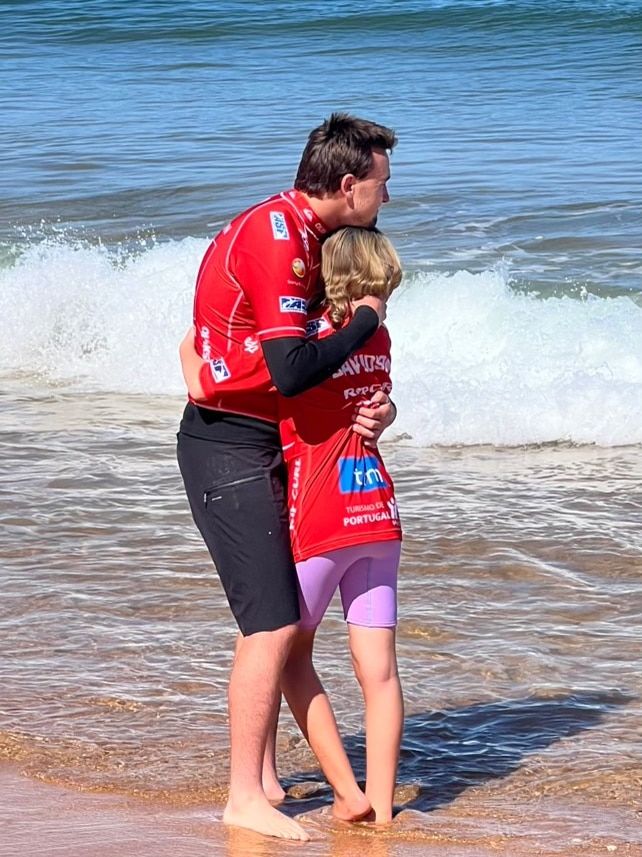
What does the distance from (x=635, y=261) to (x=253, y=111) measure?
33.6ft

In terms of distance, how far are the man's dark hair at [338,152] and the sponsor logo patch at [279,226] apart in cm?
11

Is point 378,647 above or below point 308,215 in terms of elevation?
below

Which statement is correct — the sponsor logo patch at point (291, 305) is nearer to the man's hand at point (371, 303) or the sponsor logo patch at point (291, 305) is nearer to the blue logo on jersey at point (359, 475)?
the man's hand at point (371, 303)

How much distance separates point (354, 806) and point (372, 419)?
962 millimetres

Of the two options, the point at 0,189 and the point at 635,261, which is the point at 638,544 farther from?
the point at 0,189

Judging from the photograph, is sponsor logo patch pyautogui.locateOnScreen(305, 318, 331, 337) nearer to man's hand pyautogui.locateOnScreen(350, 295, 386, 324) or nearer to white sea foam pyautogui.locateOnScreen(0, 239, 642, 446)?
man's hand pyautogui.locateOnScreen(350, 295, 386, 324)

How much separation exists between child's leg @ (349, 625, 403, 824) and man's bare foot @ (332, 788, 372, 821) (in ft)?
0.12

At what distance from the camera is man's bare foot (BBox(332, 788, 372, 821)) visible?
354cm

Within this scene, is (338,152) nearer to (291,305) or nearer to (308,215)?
(308,215)

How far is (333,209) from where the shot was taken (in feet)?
11.0

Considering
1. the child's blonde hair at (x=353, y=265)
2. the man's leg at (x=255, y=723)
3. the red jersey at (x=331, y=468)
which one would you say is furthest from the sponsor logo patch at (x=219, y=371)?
the man's leg at (x=255, y=723)

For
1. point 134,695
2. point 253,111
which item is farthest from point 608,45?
point 134,695

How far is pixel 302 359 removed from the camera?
3.22 meters

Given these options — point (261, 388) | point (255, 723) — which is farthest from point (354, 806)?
point (261, 388)
